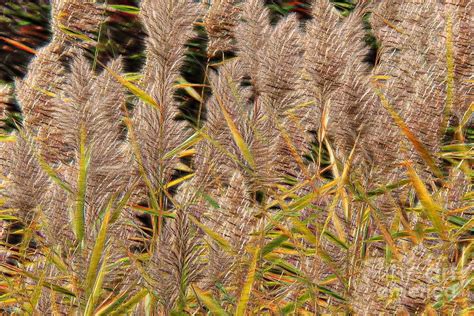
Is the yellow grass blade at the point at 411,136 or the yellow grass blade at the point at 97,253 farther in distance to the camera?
the yellow grass blade at the point at 411,136

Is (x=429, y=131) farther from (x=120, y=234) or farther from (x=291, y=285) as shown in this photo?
(x=120, y=234)

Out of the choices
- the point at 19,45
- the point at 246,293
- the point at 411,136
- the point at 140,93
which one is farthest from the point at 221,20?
the point at 19,45

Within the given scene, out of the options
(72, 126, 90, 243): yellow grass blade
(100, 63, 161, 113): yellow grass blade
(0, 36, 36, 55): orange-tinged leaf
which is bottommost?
(0, 36, 36, 55): orange-tinged leaf

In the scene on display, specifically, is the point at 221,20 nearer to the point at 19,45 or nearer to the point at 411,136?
the point at 411,136

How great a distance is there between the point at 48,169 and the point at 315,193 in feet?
1.87

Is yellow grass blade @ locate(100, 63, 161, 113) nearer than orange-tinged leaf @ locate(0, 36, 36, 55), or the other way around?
yellow grass blade @ locate(100, 63, 161, 113)

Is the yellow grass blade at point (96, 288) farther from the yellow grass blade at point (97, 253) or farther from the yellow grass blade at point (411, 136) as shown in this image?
the yellow grass blade at point (411, 136)

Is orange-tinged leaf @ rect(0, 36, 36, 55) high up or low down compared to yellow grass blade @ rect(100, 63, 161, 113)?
down

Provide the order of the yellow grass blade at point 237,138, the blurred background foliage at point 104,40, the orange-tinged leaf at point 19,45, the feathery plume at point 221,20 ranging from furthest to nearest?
the blurred background foliage at point 104,40 → the orange-tinged leaf at point 19,45 → the feathery plume at point 221,20 → the yellow grass blade at point 237,138

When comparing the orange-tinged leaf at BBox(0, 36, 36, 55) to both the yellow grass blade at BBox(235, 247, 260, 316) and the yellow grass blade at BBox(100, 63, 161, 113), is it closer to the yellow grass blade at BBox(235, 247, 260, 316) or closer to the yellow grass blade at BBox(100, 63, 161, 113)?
the yellow grass blade at BBox(100, 63, 161, 113)

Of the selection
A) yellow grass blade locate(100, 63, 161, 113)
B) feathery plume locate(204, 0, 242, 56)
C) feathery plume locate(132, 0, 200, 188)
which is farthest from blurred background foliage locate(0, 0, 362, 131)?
feathery plume locate(132, 0, 200, 188)

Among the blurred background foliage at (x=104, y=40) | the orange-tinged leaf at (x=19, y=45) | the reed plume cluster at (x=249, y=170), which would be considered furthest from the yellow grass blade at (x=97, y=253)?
the orange-tinged leaf at (x=19, y=45)

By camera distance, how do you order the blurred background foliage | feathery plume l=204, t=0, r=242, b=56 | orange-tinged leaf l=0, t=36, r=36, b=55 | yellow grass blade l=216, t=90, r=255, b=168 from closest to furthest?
yellow grass blade l=216, t=90, r=255, b=168
feathery plume l=204, t=0, r=242, b=56
orange-tinged leaf l=0, t=36, r=36, b=55
the blurred background foliage

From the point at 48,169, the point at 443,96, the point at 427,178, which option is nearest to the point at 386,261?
the point at 427,178
